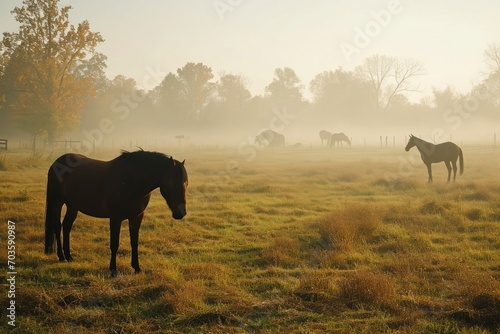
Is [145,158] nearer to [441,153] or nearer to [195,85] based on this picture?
[441,153]

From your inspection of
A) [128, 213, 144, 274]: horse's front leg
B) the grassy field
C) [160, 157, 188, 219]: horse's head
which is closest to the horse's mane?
[160, 157, 188, 219]: horse's head

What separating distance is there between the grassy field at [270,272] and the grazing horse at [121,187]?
88cm

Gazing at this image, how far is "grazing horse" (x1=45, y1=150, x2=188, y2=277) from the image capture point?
19.4 ft

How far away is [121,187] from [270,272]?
3041 millimetres

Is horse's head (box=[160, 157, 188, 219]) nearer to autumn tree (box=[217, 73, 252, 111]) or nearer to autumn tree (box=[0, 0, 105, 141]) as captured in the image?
autumn tree (box=[0, 0, 105, 141])

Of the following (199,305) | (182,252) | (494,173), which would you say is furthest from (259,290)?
(494,173)

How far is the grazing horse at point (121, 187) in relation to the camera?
5.91 meters

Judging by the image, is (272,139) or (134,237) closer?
(134,237)

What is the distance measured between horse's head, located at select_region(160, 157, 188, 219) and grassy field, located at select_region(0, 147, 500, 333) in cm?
120

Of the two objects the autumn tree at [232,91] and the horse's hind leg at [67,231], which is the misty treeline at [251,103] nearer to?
the autumn tree at [232,91]

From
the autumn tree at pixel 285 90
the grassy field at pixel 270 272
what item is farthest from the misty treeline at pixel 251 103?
the grassy field at pixel 270 272

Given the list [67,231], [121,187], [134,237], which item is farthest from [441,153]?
[67,231]

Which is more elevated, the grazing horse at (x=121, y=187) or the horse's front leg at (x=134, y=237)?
the grazing horse at (x=121, y=187)

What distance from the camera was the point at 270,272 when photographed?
21.4 ft
